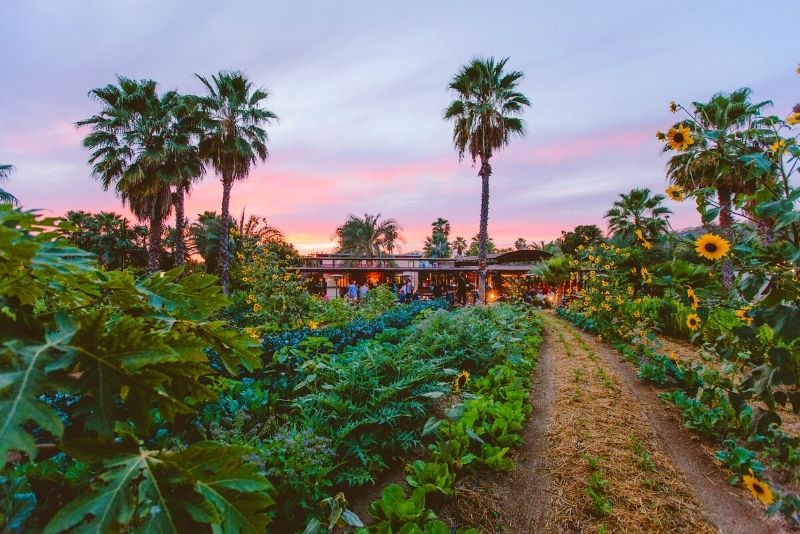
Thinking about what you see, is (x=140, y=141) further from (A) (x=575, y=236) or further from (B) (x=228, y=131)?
(A) (x=575, y=236)

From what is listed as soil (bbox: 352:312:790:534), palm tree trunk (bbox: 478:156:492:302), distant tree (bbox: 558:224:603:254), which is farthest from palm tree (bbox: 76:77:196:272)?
distant tree (bbox: 558:224:603:254)

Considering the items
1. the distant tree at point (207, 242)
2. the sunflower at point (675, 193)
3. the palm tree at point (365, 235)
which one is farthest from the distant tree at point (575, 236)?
the sunflower at point (675, 193)

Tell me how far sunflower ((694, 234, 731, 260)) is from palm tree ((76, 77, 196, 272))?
19.1 metres

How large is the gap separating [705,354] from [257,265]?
755 centimetres

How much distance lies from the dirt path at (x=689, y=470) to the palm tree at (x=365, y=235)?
40041 millimetres

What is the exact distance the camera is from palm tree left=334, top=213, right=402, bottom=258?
44.3 meters

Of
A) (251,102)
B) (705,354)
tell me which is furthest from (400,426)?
(251,102)

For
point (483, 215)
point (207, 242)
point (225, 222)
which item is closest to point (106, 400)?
point (483, 215)

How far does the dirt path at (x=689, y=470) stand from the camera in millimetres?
2473

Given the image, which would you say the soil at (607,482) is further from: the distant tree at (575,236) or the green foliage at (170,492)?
the distant tree at (575,236)

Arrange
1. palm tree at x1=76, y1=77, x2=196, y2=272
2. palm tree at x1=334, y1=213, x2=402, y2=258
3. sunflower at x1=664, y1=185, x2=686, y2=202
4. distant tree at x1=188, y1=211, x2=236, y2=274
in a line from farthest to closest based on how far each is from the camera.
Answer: palm tree at x1=334, y1=213, x2=402, y2=258 → distant tree at x1=188, y1=211, x2=236, y2=274 → palm tree at x1=76, y1=77, x2=196, y2=272 → sunflower at x1=664, y1=185, x2=686, y2=202

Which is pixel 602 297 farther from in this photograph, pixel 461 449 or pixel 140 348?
pixel 140 348

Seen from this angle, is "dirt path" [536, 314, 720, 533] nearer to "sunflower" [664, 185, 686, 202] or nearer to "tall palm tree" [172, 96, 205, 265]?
"sunflower" [664, 185, 686, 202]

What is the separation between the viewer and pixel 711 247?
2.09 meters
